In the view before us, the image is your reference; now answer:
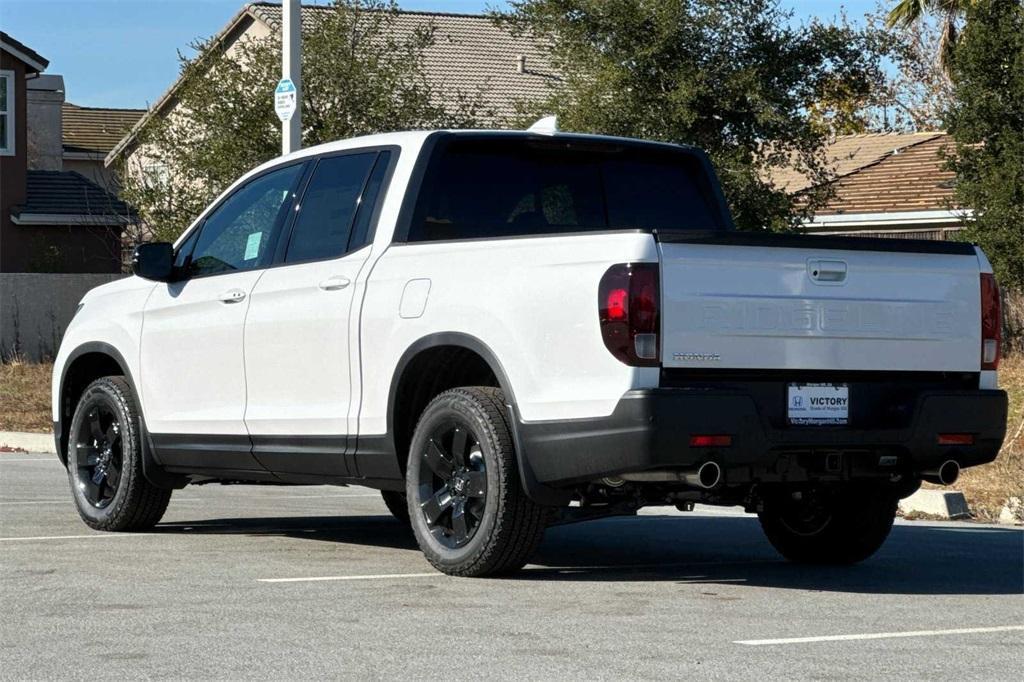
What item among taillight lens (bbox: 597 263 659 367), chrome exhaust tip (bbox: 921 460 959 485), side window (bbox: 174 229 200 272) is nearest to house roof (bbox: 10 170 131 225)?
side window (bbox: 174 229 200 272)

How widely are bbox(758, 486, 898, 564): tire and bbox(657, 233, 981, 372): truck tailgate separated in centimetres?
106

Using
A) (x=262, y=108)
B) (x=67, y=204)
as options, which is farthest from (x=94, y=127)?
(x=262, y=108)

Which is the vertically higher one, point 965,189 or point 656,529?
point 965,189

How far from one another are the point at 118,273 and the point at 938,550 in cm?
2815

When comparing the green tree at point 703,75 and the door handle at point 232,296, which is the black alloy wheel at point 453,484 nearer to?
the door handle at point 232,296

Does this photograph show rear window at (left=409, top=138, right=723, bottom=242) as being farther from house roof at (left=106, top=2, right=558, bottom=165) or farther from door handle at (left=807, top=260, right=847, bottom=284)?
house roof at (left=106, top=2, right=558, bottom=165)

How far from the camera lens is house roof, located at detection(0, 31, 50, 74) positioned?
36.3 metres

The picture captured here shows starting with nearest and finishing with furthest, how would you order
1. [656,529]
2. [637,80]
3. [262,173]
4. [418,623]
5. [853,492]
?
[418,623] → [853,492] → [262,173] → [656,529] → [637,80]

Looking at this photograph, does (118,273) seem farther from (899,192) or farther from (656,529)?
(656,529)

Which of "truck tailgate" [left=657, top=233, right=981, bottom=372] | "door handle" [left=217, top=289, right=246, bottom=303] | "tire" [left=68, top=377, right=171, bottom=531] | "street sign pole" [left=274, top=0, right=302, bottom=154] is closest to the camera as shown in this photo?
"truck tailgate" [left=657, top=233, right=981, bottom=372]

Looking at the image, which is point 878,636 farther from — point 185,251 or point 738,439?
point 185,251

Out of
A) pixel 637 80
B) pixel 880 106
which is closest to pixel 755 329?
pixel 637 80

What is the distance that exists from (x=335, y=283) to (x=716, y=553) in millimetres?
2656

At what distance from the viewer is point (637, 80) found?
27203 mm
